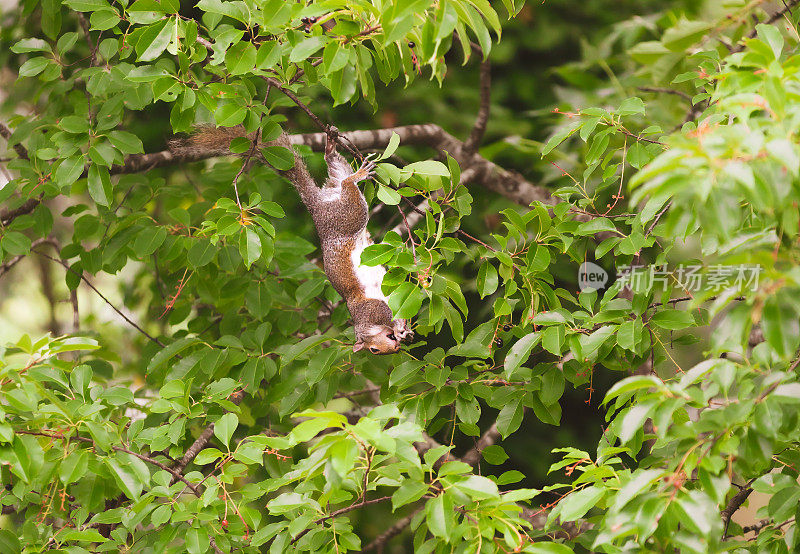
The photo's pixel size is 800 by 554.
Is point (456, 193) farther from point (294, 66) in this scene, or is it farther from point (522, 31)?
point (522, 31)

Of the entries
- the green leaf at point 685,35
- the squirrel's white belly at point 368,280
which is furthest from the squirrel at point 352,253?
the green leaf at point 685,35

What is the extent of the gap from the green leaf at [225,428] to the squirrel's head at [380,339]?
209 millimetres

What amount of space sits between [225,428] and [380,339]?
9.6 inches

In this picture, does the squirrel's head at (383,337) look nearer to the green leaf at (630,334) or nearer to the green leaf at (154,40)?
the green leaf at (630,334)

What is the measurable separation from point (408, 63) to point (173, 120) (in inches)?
14.2

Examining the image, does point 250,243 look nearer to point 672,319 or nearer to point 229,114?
point 229,114

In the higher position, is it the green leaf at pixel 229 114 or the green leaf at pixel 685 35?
the green leaf at pixel 685 35

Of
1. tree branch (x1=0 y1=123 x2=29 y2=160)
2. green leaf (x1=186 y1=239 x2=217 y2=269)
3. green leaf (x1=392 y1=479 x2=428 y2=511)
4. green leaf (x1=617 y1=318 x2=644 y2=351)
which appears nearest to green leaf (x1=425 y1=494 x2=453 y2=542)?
green leaf (x1=392 y1=479 x2=428 y2=511)

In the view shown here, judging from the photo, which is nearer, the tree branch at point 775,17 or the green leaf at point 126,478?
the green leaf at point 126,478

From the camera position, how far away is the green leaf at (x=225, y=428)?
3.03ft

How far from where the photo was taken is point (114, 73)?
1139mm

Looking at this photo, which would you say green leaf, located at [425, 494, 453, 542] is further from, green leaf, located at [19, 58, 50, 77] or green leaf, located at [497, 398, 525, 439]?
green leaf, located at [19, 58, 50, 77]

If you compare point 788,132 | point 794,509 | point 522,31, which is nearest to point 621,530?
point 794,509

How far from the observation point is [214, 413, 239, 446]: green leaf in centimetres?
92
